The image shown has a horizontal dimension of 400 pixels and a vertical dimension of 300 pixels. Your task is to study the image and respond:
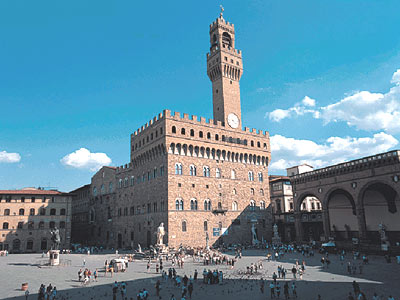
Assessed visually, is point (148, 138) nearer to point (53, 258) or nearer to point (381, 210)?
point (53, 258)

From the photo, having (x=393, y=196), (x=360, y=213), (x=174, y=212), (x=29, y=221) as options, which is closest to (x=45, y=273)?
(x=174, y=212)

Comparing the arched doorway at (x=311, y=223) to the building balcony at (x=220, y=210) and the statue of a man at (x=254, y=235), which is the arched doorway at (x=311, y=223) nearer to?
the statue of a man at (x=254, y=235)

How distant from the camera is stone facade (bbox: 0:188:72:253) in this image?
45.4 m

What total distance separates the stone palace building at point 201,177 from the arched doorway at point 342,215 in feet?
31.5

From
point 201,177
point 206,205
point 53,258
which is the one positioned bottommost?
point 53,258

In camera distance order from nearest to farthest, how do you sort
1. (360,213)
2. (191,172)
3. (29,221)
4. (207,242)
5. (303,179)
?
1. (360,213)
2. (207,242)
3. (191,172)
4. (303,179)
5. (29,221)

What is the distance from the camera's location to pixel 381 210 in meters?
38.4

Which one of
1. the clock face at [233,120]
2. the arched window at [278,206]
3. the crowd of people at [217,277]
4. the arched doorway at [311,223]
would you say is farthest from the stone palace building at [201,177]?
the arched window at [278,206]

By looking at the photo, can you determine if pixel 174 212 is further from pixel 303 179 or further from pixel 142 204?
pixel 303 179

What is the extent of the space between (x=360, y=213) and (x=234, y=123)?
2138 centimetres

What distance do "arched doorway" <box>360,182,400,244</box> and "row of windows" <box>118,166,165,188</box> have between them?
83.5 ft

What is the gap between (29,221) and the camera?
4659cm

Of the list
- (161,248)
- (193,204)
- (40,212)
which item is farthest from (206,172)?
(40,212)

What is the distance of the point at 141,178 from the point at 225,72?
839 inches
